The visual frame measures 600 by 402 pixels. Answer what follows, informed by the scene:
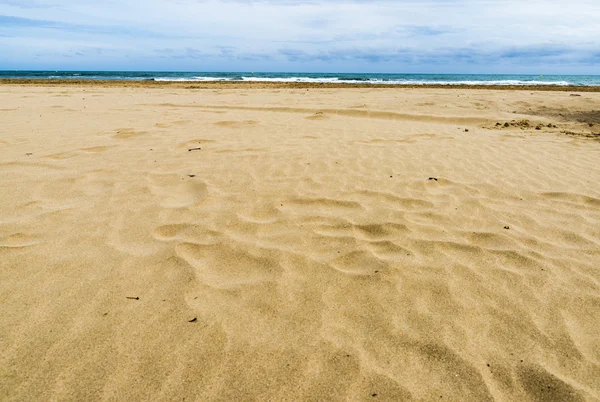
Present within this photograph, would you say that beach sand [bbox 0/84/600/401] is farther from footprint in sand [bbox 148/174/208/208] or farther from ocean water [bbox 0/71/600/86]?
ocean water [bbox 0/71/600/86]

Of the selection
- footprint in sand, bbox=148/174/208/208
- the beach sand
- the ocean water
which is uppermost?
the ocean water

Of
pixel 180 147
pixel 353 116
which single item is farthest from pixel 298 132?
pixel 353 116

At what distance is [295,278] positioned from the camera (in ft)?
6.93

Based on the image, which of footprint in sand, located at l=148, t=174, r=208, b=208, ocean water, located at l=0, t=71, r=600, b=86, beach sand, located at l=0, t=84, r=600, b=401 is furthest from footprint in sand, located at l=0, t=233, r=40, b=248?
ocean water, located at l=0, t=71, r=600, b=86

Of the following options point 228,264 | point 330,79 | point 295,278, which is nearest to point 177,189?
point 228,264

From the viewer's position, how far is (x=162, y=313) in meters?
1.82

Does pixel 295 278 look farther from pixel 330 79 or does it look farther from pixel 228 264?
pixel 330 79

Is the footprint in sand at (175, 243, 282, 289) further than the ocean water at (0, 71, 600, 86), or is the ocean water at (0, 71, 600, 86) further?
the ocean water at (0, 71, 600, 86)

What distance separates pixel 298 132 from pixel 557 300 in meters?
4.64

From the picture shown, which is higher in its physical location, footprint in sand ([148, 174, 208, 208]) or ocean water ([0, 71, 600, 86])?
ocean water ([0, 71, 600, 86])

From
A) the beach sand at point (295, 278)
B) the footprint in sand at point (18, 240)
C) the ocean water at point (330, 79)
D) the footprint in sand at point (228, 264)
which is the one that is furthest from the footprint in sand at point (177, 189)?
the ocean water at point (330, 79)

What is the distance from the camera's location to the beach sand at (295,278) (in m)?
1.51

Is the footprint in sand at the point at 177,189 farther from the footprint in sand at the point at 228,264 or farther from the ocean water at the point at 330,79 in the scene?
the ocean water at the point at 330,79

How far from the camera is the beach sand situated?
4.96 ft
